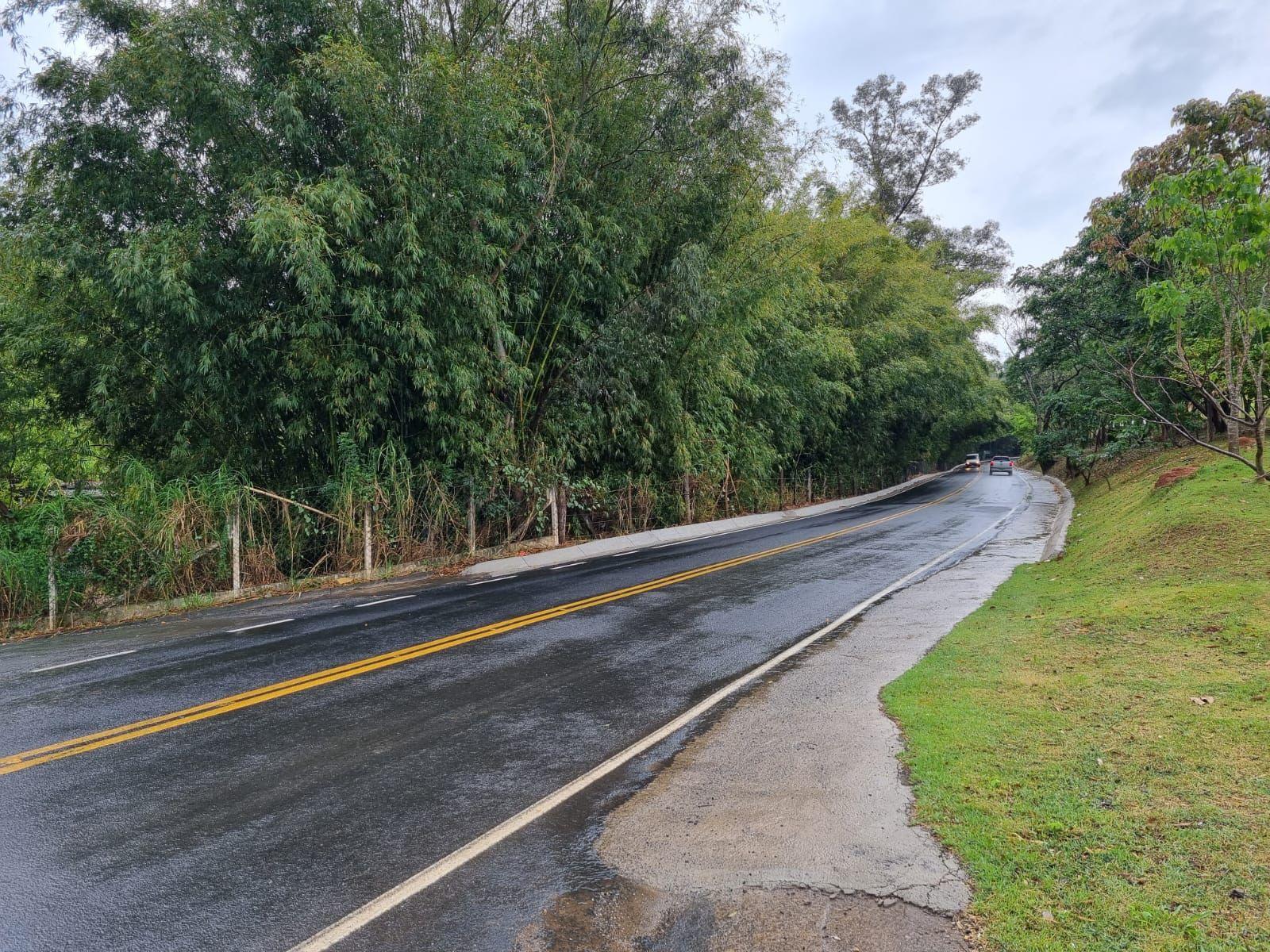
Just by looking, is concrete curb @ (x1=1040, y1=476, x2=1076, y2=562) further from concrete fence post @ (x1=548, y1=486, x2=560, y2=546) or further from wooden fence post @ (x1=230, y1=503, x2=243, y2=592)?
wooden fence post @ (x1=230, y1=503, x2=243, y2=592)

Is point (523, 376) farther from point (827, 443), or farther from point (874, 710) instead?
point (827, 443)

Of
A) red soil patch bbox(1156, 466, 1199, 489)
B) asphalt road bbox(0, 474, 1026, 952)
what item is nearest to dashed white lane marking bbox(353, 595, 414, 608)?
asphalt road bbox(0, 474, 1026, 952)

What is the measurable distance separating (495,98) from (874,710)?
11.3 m

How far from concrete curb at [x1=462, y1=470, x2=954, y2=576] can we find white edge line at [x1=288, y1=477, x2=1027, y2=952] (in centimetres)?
795

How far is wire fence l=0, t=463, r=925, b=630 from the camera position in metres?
9.88

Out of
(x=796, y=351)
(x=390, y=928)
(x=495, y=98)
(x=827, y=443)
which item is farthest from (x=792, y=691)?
(x=827, y=443)

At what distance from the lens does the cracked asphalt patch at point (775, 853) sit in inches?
119

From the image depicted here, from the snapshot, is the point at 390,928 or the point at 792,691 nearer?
the point at 390,928

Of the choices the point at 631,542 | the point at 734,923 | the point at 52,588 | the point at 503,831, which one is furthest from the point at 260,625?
the point at 631,542

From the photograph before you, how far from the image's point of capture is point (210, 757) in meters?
4.82

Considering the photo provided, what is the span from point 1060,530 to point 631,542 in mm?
9813

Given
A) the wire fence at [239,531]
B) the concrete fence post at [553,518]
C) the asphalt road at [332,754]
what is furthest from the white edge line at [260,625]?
the concrete fence post at [553,518]

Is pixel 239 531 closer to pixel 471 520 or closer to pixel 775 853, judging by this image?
pixel 471 520

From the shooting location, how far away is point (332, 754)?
4.88 m
